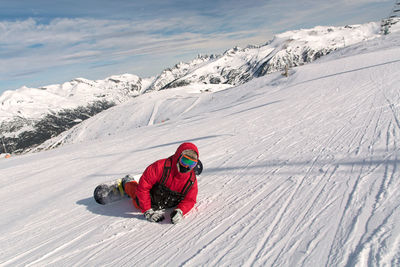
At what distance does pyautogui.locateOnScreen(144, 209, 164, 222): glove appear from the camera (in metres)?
3.63

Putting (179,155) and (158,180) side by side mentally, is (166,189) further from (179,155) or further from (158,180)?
(179,155)

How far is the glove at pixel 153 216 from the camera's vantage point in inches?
143

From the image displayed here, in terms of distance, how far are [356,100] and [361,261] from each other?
28.0 feet

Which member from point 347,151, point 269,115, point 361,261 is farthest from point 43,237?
point 269,115

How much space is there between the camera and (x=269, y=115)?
33.5 ft

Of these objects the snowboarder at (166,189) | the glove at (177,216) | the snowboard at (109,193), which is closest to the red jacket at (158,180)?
the snowboarder at (166,189)

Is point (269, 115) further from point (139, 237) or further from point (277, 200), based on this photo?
point (139, 237)

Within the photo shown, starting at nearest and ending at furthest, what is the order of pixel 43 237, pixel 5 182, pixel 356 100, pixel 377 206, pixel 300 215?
1. pixel 377 206
2. pixel 300 215
3. pixel 43 237
4. pixel 5 182
5. pixel 356 100

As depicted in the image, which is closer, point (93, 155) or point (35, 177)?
point (35, 177)

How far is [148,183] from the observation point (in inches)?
146

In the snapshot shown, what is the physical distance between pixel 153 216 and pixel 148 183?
0.50 m

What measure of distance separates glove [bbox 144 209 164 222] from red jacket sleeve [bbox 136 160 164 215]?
8 centimetres

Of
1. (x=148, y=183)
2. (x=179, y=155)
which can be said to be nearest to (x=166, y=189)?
(x=148, y=183)

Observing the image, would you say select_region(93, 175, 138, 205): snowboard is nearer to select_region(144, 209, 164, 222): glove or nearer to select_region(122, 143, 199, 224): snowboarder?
select_region(122, 143, 199, 224): snowboarder
